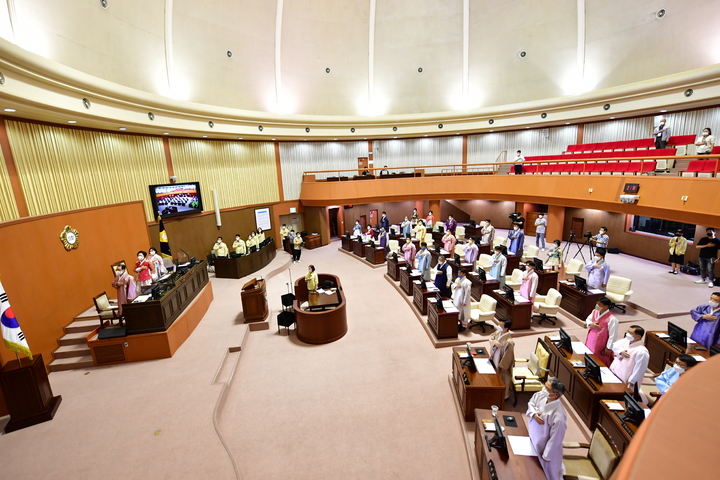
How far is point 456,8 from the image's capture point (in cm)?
1777

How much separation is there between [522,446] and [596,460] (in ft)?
2.81

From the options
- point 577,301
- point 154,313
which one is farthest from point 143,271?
point 577,301

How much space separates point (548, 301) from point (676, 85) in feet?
34.7

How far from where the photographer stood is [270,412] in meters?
6.14

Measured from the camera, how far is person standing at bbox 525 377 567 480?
154 inches

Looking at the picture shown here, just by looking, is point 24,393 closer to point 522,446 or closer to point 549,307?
point 522,446

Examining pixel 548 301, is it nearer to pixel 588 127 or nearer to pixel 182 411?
pixel 182 411

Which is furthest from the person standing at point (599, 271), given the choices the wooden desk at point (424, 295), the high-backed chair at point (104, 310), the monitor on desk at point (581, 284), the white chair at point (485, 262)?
the high-backed chair at point (104, 310)

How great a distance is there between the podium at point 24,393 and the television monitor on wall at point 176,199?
8241mm

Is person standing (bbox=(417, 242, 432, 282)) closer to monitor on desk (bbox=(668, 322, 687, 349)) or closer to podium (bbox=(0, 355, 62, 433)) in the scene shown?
monitor on desk (bbox=(668, 322, 687, 349))

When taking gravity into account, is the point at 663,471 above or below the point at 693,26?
below

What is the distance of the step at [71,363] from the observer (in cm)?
750

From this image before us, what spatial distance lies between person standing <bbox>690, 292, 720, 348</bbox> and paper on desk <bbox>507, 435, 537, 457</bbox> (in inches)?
178

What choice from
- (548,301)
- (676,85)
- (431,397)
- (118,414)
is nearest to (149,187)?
(118,414)
